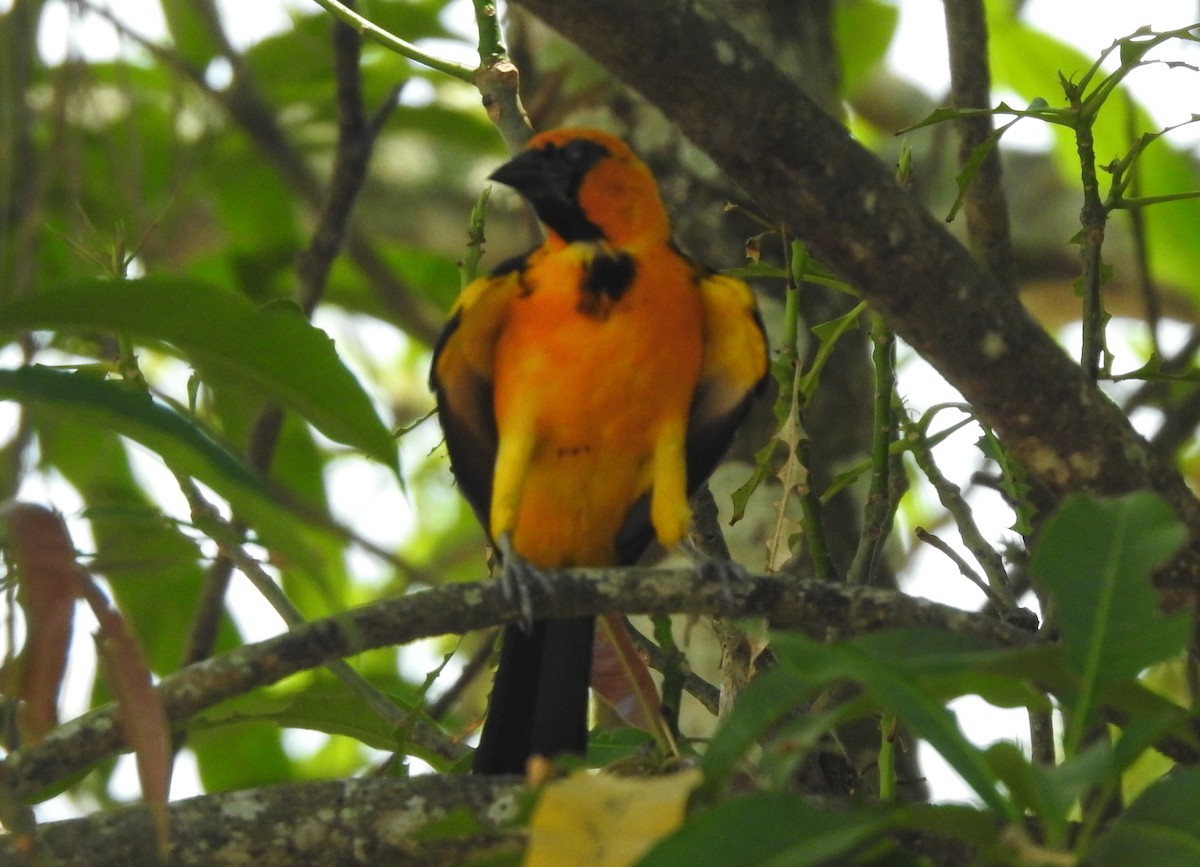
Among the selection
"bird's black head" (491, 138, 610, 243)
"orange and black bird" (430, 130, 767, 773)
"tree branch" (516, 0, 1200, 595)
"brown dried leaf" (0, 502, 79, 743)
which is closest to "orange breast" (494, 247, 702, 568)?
"orange and black bird" (430, 130, 767, 773)

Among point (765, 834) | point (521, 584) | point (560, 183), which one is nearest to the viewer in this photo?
point (765, 834)

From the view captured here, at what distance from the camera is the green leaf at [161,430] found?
58.4 inches

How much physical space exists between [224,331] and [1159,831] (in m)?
1.10

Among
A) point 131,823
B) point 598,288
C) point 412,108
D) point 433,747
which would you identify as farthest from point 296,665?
point 412,108

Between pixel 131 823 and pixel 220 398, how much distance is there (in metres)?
1.80

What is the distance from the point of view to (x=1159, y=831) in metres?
1.45

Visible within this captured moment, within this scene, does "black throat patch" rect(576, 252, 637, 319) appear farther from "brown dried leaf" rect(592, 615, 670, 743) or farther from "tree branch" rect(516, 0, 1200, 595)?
"tree branch" rect(516, 0, 1200, 595)

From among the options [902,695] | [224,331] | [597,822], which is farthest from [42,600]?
[902,695]

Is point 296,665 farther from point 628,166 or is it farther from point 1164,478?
point 628,166

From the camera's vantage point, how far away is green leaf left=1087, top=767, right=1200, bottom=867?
1423 millimetres

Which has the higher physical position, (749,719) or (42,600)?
(42,600)

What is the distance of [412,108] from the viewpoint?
5566 mm

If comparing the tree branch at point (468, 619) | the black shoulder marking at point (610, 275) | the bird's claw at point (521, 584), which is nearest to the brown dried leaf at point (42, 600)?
the tree branch at point (468, 619)

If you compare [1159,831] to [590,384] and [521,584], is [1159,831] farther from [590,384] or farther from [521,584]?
[590,384]
